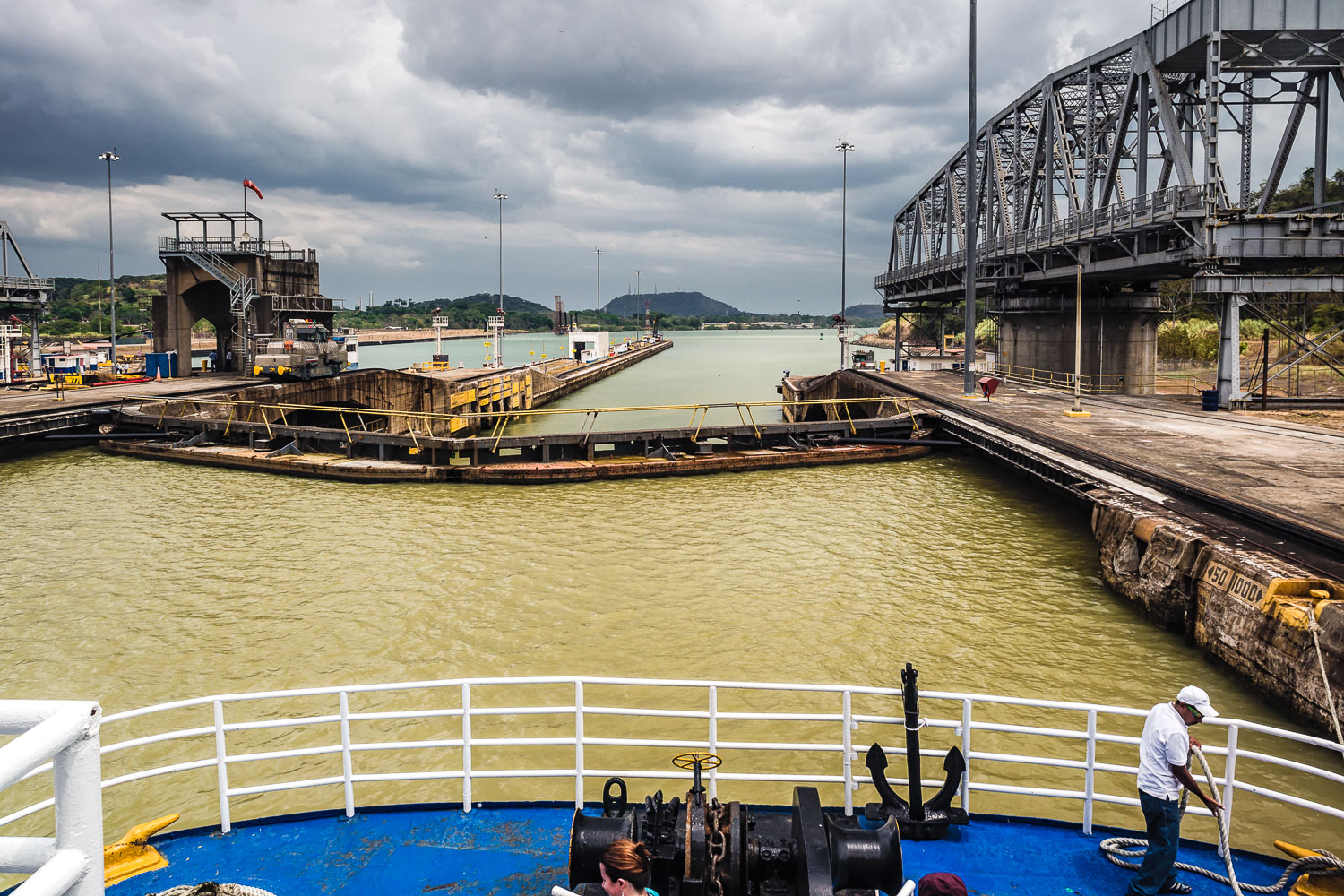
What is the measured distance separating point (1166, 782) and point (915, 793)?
5.84 feet

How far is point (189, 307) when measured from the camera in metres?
54.2

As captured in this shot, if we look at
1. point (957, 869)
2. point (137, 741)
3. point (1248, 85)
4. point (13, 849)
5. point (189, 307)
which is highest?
point (1248, 85)

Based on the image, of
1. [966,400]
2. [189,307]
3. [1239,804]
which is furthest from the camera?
[189,307]

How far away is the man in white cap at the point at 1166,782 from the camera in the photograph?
19.9ft

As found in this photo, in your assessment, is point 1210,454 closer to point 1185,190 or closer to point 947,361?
point 1185,190

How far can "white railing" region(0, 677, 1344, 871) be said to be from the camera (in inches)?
266

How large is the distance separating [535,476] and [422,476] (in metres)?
3.73

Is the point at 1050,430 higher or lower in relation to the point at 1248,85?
lower

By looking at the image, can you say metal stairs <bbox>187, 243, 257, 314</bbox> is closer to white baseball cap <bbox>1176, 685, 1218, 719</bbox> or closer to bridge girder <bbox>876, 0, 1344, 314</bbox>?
bridge girder <bbox>876, 0, 1344, 314</bbox>

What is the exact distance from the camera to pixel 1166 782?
242 inches

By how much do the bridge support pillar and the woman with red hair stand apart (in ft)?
106

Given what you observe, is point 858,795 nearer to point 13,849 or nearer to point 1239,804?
point 1239,804

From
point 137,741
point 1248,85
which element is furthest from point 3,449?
point 1248,85

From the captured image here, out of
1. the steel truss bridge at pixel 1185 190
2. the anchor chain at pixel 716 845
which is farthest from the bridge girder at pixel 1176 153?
the anchor chain at pixel 716 845
